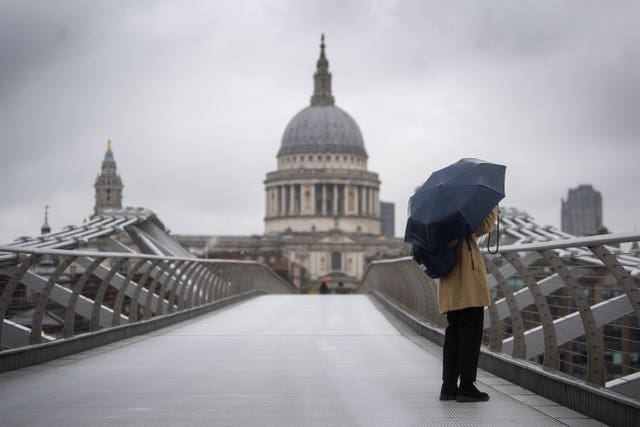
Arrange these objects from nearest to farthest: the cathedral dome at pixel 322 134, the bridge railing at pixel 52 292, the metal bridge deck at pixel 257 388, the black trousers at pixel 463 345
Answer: the metal bridge deck at pixel 257 388 → the black trousers at pixel 463 345 → the bridge railing at pixel 52 292 → the cathedral dome at pixel 322 134

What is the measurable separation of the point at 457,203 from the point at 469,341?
40.4 inches

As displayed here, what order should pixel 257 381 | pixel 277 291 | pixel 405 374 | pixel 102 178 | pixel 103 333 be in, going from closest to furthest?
pixel 257 381 < pixel 405 374 < pixel 103 333 < pixel 277 291 < pixel 102 178

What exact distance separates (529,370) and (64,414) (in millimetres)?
3569

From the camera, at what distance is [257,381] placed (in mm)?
9352

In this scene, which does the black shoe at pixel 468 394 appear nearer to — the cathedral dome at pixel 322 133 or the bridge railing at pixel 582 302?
the bridge railing at pixel 582 302

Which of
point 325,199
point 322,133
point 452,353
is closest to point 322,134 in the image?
point 322,133

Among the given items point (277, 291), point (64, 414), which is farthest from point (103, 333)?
point (277, 291)

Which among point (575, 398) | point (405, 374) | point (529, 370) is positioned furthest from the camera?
point (405, 374)

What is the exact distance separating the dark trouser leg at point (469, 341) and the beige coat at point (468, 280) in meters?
0.11

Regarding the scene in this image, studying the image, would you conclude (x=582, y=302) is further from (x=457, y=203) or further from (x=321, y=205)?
(x=321, y=205)

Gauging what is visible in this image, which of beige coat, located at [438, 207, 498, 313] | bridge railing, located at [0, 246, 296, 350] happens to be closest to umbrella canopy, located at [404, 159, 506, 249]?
beige coat, located at [438, 207, 498, 313]

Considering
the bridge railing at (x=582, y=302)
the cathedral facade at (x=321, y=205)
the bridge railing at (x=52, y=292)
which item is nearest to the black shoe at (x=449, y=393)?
the bridge railing at (x=582, y=302)

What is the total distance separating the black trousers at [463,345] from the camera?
786cm

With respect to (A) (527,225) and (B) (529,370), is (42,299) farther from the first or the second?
(A) (527,225)
